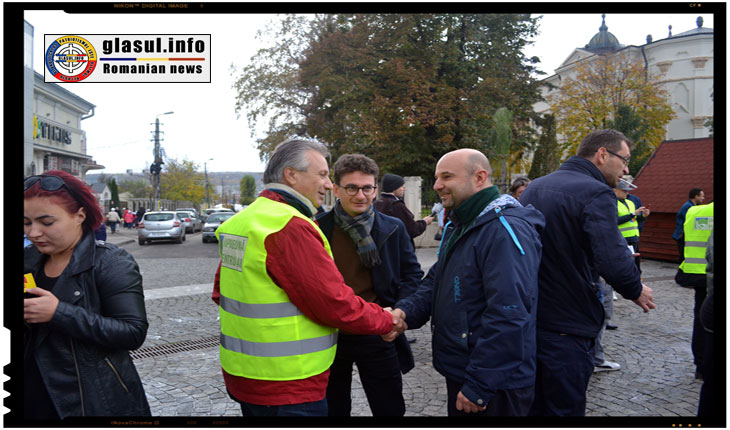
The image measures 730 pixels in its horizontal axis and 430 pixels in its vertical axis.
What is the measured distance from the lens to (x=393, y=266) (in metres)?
3.07

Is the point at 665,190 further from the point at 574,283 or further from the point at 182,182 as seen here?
the point at 182,182

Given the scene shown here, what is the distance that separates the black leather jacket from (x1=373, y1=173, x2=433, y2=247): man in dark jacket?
13.3 feet

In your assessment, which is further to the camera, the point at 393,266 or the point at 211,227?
the point at 211,227

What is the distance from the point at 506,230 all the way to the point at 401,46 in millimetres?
19204

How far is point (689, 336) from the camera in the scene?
5723 mm

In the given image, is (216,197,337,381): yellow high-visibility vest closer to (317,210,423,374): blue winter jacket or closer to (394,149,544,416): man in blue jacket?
(394,149,544,416): man in blue jacket

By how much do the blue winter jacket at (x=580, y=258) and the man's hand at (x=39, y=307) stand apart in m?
2.17

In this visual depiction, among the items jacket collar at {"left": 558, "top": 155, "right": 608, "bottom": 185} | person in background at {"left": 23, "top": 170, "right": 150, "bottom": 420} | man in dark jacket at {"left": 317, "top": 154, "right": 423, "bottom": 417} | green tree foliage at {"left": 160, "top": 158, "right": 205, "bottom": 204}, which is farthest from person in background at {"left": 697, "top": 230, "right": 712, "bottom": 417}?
green tree foliage at {"left": 160, "top": 158, "right": 205, "bottom": 204}

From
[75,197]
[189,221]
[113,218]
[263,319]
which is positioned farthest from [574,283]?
[189,221]

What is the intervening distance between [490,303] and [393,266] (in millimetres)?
1089

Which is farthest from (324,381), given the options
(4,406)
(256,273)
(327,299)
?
(4,406)

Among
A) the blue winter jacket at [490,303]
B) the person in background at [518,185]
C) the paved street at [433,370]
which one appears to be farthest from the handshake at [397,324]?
the person in background at [518,185]

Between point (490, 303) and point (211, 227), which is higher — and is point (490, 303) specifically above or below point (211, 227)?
above

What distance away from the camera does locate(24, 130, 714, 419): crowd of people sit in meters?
1.90
